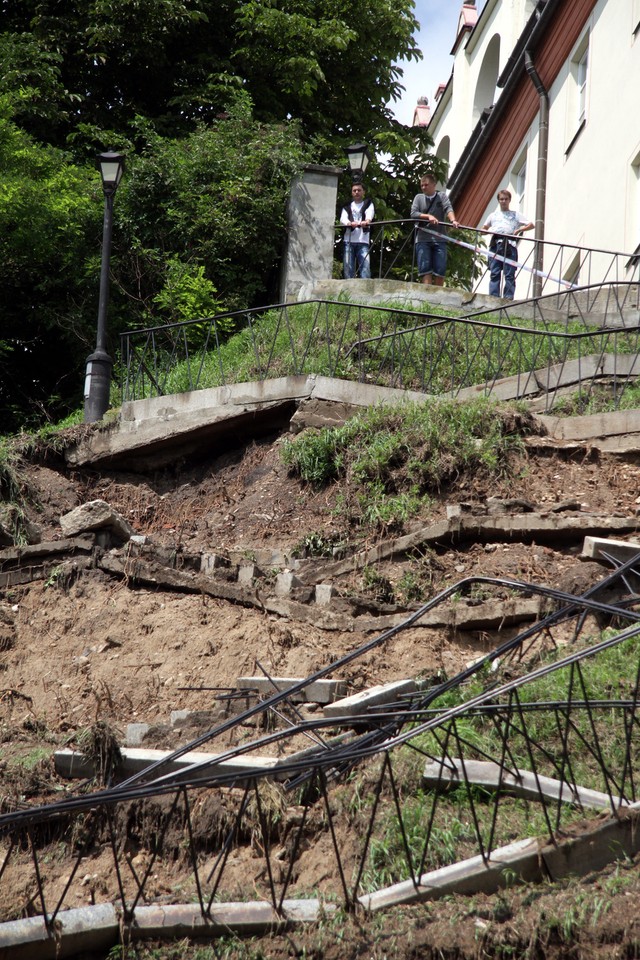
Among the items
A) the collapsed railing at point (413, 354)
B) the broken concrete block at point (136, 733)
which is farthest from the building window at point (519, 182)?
the broken concrete block at point (136, 733)

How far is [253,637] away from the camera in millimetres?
8164

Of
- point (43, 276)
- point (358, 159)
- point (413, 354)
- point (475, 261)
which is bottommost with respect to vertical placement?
point (413, 354)

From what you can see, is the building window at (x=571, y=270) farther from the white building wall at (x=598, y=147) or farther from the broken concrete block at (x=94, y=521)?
the broken concrete block at (x=94, y=521)

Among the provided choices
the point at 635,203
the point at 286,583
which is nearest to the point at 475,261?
the point at 635,203

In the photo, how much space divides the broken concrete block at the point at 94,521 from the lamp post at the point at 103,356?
261cm

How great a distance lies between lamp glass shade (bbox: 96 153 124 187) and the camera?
1277 centimetres

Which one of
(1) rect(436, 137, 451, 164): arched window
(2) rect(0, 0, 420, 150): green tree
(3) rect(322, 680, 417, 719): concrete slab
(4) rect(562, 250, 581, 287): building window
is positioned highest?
(2) rect(0, 0, 420, 150): green tree

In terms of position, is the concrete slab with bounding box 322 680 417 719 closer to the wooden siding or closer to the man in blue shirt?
the man in blue shirt

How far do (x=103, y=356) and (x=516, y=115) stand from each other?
13797 millimetres

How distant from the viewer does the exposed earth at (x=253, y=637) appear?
5078 mm

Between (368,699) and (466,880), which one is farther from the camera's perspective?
(368,699)

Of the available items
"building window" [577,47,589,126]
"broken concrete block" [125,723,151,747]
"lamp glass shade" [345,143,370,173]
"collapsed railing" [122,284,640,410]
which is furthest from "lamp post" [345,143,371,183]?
"broken concrete block" [125,723,151,747]

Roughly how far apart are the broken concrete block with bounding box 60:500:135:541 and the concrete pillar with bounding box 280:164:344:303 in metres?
6.23

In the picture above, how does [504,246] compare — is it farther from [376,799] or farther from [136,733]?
[376,799]
